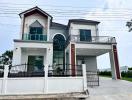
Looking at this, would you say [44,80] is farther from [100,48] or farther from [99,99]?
[100,48]

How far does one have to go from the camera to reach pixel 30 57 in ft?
57.1

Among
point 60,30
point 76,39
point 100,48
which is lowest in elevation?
point 100,48

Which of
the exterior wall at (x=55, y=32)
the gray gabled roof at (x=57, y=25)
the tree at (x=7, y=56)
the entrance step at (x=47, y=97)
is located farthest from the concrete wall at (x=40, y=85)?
the tree at (x=7, y=56)

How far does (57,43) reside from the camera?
60.2 feet

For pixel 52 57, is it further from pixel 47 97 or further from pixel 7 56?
pixel 7 56

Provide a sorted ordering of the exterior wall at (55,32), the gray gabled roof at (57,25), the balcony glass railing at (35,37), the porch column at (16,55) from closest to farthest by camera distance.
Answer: the porch column at (16,55) < the balcony glass railing at (35,37) < the exterior wall at (55,32) < the gray gabled roof at (57,25)

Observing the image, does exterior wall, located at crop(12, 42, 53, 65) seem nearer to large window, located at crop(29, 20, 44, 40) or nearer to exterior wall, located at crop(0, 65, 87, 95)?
large window, located at crop(29, 20, 44, 40)

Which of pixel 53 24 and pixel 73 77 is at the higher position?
pixel 53 24

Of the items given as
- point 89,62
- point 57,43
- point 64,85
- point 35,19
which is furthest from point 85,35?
point 64,85

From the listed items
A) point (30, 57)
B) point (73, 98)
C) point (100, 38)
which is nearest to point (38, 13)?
point (30, 57)

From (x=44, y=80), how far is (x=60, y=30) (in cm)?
1222

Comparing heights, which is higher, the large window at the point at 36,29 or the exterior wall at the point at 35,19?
the exterior wall at the point at 35,19

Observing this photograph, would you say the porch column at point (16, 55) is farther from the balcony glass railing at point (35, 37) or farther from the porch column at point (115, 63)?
the porch column at point (115, 63)

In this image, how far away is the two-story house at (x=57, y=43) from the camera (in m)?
14.8
